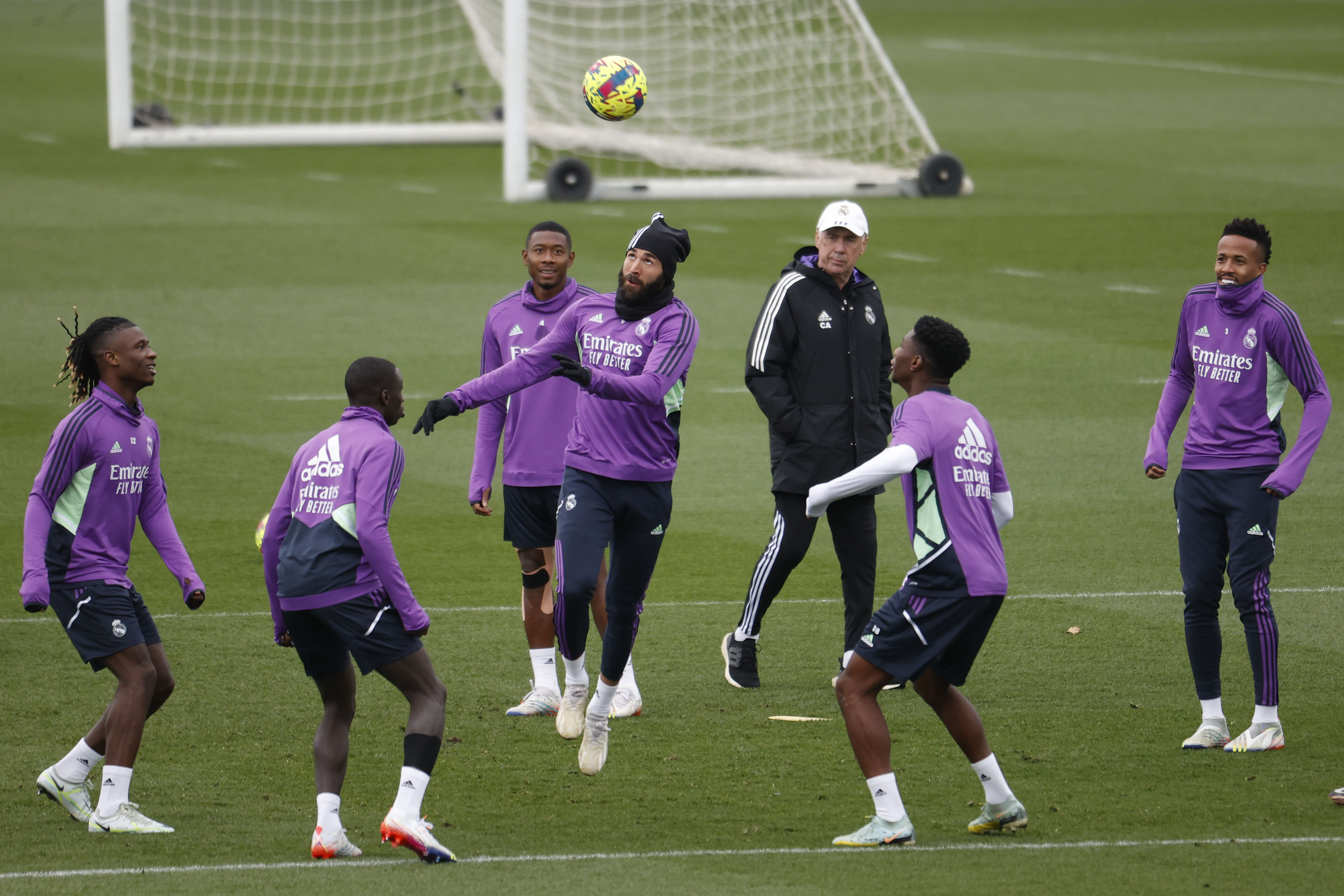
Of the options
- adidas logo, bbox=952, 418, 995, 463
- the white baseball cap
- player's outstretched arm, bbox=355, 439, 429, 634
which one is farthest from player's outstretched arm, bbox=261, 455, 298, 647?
the white baseball cap

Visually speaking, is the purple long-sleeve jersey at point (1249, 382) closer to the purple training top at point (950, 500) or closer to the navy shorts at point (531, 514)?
the purple training top at point (950, 500)

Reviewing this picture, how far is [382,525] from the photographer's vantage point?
630cm

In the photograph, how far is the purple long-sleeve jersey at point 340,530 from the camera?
20.7ft

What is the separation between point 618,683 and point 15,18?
4756 centimetres

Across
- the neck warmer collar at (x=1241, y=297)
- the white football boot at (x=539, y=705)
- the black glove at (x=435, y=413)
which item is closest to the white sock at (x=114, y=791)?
the black glove at (x=435, y=413)

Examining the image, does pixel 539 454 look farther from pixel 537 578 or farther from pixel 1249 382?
pixel 1249 382

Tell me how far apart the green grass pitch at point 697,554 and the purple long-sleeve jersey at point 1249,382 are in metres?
1.24

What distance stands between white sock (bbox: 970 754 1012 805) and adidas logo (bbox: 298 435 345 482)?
2.44 meters

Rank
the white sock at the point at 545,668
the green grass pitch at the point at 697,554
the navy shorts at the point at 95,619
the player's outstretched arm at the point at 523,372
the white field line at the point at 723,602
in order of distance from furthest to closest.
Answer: the white field line at the point at 723,602
the white sock at the point at 545,668
the player's outstretched arm at the point at 523,372
the navy shorts at the point at 95,619
the green grass pitch at the point at 697,554

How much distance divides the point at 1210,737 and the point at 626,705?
8.15 feet

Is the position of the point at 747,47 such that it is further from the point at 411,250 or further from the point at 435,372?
the point at 435,372

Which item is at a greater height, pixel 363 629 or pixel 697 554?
pixel 363 629

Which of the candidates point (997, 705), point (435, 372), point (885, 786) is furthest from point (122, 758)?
point (435, 372)

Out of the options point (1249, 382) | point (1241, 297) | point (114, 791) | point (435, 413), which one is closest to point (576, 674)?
point (435, 413)
